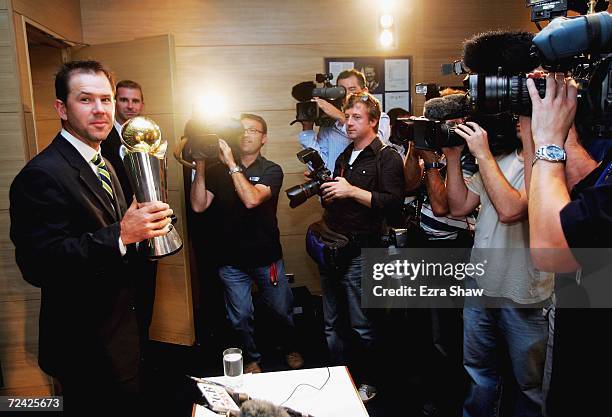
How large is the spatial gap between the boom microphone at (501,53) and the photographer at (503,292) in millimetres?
234

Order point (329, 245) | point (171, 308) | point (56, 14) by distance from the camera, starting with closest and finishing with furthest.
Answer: point (329, 245)
point (56, 14)
point (171, 308)

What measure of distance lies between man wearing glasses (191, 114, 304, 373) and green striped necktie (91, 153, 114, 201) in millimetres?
985

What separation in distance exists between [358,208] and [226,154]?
2.71 ft

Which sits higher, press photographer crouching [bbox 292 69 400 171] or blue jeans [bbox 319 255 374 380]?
press photographer crouching [bbox 292 69 400 171]

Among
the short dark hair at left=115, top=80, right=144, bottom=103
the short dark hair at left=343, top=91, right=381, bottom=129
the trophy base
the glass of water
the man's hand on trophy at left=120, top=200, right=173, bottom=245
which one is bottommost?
the glass of water

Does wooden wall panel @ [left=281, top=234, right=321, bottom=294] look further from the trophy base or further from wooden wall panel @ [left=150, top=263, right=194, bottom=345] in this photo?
the trophy base

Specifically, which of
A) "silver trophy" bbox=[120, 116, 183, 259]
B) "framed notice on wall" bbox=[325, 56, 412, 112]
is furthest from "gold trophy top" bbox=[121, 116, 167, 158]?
"framed notice on wall" bbox=[325, 56, 412, 112]

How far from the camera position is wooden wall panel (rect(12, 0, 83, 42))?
2438 mm

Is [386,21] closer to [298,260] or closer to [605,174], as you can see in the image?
[298,260]

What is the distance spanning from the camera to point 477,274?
1919mm

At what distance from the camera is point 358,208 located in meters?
2.54

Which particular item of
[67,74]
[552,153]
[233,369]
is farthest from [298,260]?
[552,153]

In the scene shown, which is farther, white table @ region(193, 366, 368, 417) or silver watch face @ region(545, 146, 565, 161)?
white table @ region(193, 366, 368, 417)

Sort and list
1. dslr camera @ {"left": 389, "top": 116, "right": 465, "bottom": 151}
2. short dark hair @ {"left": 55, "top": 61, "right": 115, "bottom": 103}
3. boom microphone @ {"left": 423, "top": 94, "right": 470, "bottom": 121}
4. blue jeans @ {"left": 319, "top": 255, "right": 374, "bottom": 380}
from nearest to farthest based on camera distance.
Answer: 1. short dark hair @ {"left": 55, "top": 61, "right": 115, "bottom": 103}
2. boom microphone @ {"left": 423, "top": 94, "right": 470, "bottom": 121}
3. dslr camera @ {"left": 389, "top": 116, "right": 465, "bottom": 151}
4. blue jeans @ {"left": 319, "top": 255, "right": 374, "bottom": 380}
